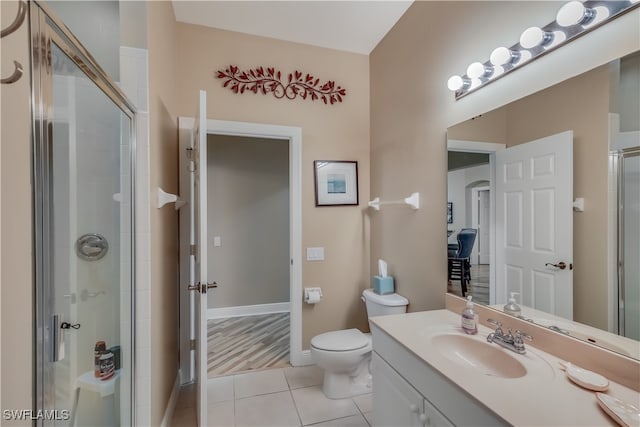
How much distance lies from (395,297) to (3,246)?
2.07 metres

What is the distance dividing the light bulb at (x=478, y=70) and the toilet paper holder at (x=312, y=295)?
191 cm

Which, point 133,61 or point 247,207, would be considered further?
point 247,207

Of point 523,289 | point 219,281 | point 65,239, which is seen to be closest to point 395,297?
point 523,289

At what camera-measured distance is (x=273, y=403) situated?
1974 millimetres

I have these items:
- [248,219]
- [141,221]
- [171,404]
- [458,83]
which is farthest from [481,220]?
[248,219]

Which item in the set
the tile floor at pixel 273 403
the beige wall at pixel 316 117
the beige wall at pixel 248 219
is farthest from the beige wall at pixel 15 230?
the beige wall at pixel 248 219

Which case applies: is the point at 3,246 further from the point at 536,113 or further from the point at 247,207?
the point at 247,207

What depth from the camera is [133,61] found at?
1369 millimetres

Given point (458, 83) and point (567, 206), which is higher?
point (458, 83)

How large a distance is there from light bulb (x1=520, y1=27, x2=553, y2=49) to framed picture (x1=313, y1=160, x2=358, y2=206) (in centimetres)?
157

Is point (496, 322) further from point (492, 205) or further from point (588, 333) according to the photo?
point (492, 205)

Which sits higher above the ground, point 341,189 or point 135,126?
point 135,126

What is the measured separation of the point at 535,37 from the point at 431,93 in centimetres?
72

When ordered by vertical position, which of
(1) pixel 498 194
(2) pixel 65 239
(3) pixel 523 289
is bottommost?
(3) pixel 523 289
